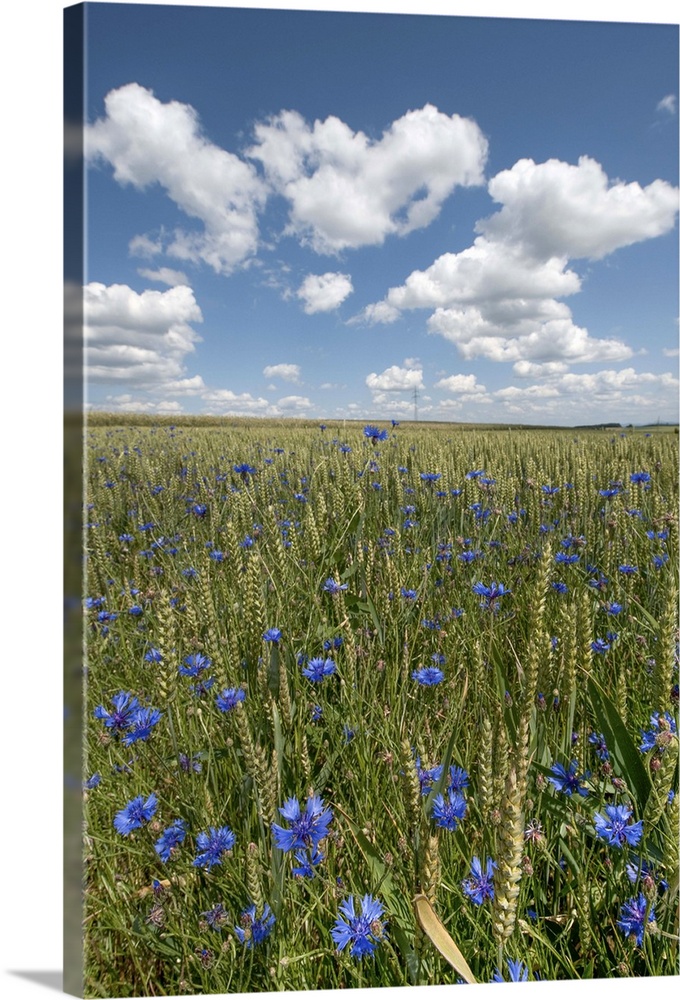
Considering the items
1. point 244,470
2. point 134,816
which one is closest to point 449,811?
point 134,816

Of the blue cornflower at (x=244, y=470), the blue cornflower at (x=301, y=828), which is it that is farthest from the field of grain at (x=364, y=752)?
the blue cornflower at (x=244, y=470)

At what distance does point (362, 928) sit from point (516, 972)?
31cm

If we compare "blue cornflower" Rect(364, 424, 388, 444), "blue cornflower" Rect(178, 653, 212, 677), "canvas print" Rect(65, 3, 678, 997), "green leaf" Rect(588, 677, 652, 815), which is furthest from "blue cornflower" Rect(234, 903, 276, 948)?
"blue cornflower" Rect(364, 424, 388, 444)

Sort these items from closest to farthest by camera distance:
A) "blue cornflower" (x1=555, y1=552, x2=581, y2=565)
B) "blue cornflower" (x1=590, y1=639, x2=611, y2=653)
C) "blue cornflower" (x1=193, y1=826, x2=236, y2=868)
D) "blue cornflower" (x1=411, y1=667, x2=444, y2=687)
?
"blue cornflower" (x1=193, y1=826, x2=236, y2=868), "blue cornflower" (x1=411, y1=667, x2=444, y2=687), "blue cornflower" (x1=590, y1=639, x2=611, y2=653), "blue cornflower" (x1=555, y1=552, x2=581, y2=565)

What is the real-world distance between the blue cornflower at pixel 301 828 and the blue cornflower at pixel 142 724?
339 millimetres

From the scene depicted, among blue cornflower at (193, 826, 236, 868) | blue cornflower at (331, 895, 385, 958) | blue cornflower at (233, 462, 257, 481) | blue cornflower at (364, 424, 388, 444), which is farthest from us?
blue cornflower at (233, 462, 257, 481)

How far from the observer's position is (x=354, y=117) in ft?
4.87

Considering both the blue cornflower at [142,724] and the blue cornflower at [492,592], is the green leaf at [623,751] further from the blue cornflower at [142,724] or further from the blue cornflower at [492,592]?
the blue cornflower at [142,724]

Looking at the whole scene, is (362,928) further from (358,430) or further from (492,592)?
(358,430)

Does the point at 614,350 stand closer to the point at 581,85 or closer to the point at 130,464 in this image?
the point at 581,85

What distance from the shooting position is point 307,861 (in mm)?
1073

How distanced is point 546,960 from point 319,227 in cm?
154

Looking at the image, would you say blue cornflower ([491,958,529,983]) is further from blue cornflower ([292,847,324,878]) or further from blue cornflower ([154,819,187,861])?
blue cornflower ([154,819,187,861])

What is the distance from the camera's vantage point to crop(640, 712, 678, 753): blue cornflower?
3.85ft
